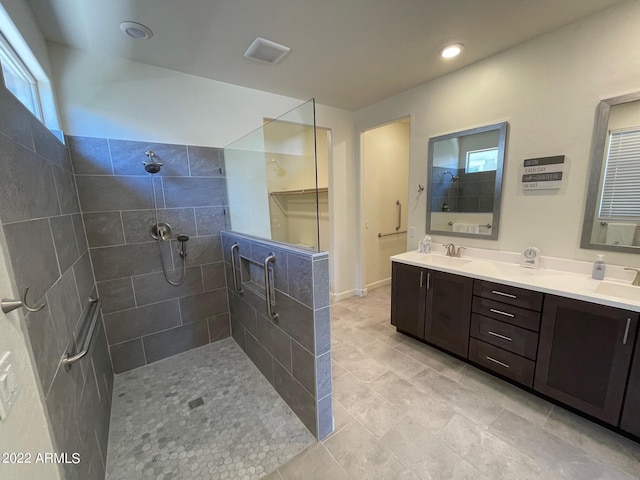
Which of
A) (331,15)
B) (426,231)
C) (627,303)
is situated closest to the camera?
(627,303)

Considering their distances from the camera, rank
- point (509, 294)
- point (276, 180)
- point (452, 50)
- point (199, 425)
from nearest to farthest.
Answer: point (199, 425), point (509, 294), point (452, 50), point (276, 180)

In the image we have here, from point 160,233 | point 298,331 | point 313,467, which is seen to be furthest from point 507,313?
point 160,233

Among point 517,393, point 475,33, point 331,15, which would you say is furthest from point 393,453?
point 475,33

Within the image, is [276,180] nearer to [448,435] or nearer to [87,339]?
[87,339]

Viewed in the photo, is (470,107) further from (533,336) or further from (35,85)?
(35,85)

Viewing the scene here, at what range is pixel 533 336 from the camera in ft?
5.81

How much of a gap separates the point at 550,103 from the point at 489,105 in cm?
44

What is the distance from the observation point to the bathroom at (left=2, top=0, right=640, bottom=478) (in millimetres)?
1752

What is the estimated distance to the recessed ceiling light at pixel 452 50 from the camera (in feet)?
6.66

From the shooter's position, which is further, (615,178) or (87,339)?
(615,178)

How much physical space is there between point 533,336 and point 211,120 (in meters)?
3.28

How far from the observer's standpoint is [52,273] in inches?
45.3

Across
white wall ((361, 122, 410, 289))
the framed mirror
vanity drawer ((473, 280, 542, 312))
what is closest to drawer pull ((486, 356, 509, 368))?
vanity drawer ((473, 280, 542, 312))

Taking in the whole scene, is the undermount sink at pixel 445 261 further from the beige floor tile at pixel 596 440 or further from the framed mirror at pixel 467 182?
the beige floor tile at pixel 596 440
